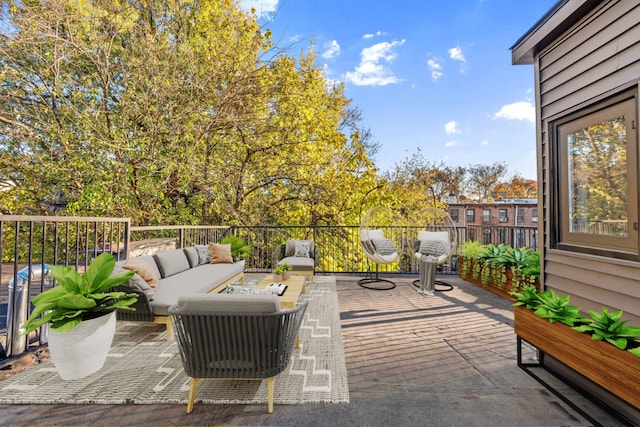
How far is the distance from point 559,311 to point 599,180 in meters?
1.00

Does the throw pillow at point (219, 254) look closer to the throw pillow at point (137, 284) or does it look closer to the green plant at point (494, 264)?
the throw pillow at point (137, 284)

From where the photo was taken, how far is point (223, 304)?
1.63 meters

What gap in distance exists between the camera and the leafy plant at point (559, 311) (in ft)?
5.92

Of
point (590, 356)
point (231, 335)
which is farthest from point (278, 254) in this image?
point (590, 356)

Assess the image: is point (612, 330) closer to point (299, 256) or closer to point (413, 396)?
point (413, 396)

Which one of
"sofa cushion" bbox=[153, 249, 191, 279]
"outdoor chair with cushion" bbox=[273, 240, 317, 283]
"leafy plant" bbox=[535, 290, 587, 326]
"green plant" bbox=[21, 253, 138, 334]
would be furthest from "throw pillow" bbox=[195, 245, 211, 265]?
"leafy plant" bbox=[535, 290, 587, 326]

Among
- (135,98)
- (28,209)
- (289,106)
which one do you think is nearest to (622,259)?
(289,106)

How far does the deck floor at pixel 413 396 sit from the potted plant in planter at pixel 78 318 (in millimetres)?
317

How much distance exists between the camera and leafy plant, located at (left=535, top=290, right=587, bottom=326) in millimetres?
1806

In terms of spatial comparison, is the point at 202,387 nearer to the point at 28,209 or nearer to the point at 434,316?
the point at 434,316

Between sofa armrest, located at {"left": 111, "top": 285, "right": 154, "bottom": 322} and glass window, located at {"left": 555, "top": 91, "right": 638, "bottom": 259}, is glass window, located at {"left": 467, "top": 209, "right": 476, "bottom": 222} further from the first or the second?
sofa armrest, located at {"left": 111, "top": 285, "right": 154, "bottom": 322}

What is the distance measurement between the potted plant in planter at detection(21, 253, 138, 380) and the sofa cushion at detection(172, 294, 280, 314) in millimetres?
820

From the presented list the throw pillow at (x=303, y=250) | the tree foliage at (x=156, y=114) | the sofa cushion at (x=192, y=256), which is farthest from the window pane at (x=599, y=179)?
the tree foliage at (x=156, y=114)

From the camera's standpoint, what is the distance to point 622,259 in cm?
177
